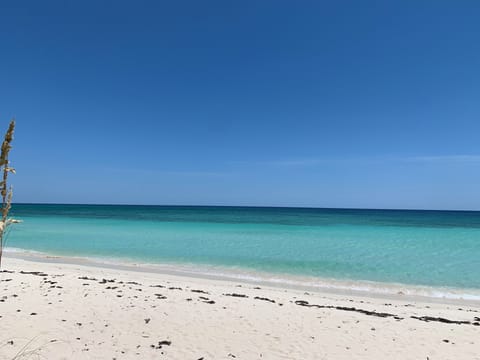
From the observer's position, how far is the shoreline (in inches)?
379

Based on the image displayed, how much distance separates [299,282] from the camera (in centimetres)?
1105

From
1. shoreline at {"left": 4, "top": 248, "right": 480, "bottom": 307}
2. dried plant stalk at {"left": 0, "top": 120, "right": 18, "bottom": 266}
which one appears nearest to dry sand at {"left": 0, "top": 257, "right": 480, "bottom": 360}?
shoreline at {"left": 4, "top": 248, "right": 480, "bottom": 307}

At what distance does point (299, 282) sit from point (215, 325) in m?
5.77

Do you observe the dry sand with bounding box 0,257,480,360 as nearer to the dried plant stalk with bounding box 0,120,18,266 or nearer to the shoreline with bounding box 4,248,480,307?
the shoreline with bounding box 4,248,480,307

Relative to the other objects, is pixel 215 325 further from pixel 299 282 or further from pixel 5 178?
pixel 299 282

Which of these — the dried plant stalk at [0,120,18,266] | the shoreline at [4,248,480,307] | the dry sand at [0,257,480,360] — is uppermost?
the dried plant stalk at [0,120,18,266]

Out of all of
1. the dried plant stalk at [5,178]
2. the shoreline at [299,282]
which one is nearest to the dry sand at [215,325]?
the shoreline at [299,282]

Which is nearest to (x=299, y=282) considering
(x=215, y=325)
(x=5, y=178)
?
(x=215, y=325)

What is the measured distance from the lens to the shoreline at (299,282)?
9.62 m

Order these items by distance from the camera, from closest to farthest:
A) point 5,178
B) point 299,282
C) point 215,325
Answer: point 5,178
point 215,325
point 299,282

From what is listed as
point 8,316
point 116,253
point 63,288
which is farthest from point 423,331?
point 116,253

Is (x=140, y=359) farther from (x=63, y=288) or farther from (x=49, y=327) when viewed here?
(x=63, y=288)

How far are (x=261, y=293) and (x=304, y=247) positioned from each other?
35.7ft

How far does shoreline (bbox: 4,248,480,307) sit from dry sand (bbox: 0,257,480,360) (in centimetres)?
70
